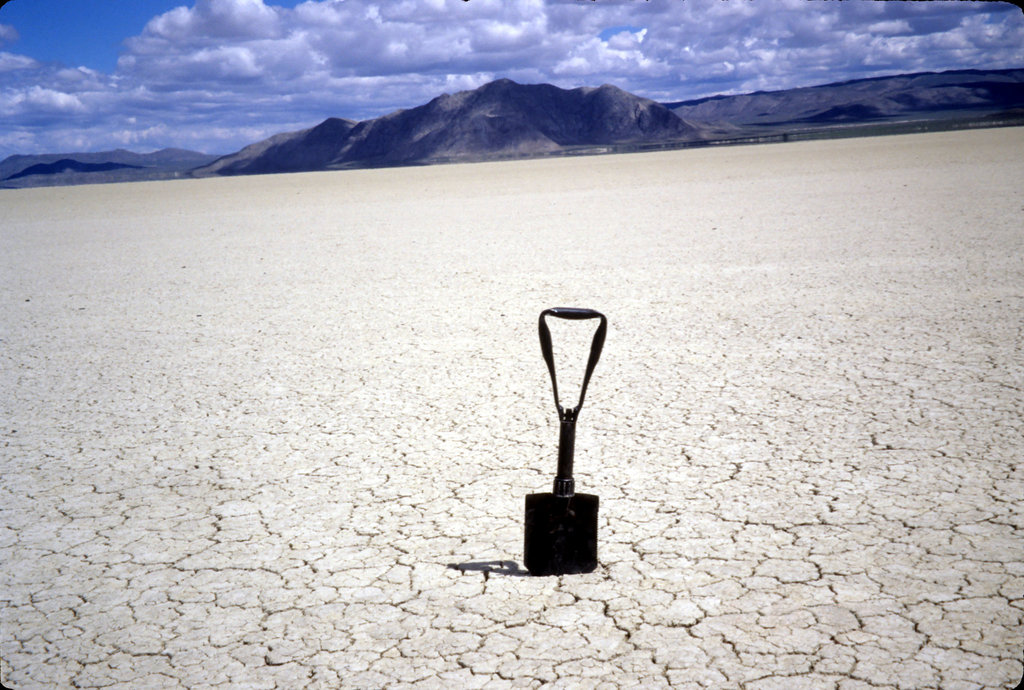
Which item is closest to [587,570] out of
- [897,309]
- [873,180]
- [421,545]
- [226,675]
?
[421,545]

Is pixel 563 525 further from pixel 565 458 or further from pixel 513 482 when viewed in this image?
pixel 513 482

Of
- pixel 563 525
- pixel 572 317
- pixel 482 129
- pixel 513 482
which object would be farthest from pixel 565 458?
pixel 482 129

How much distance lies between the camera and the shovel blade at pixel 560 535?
242 cm

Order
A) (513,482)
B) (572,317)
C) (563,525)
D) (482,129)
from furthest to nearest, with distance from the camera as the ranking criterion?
(482,129) → (513,482) → (563,525) → (572,317)

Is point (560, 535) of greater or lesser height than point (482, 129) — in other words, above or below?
below

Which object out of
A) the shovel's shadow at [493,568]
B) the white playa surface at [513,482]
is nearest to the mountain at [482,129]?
the white playa surface at [513,482]

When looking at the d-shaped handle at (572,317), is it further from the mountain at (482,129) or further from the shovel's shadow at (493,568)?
the mountain at (482,129)

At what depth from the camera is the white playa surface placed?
2.20 meters

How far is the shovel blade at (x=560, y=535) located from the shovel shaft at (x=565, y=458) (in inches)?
1.9

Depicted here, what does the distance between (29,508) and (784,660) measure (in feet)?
9.93

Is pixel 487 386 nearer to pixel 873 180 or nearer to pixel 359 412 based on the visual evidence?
pixel 359 412

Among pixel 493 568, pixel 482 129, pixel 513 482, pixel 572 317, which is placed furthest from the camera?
pixel 482 129

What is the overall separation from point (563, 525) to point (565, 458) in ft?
0.98

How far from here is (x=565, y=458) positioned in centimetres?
231
